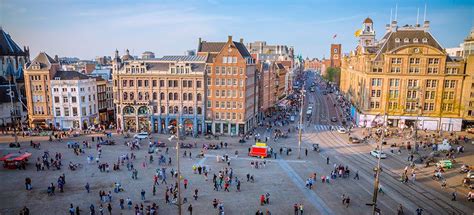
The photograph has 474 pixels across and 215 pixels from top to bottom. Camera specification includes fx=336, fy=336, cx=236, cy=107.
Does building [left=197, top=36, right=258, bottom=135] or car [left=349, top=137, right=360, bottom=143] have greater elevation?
building [left=197, top=36, right=258, bottom=135]

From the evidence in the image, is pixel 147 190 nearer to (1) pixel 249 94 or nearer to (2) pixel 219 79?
(2) pixel 219 79

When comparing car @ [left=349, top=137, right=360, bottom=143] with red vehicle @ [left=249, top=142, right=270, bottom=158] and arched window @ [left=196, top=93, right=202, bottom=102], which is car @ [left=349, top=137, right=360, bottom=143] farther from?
arched window @ [left=196, top=93, right=202, bottom=102]

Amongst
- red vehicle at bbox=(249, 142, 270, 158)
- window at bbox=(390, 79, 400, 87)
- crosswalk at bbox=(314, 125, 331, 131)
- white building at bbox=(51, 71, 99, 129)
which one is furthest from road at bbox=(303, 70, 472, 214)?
white building at bbox=(51, 71, 99, 129)

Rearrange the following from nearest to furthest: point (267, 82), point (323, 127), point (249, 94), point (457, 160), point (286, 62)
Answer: point (457, 160)
point (249, 94)
point (323, 127)
point (267, 82)
point (286, 62)

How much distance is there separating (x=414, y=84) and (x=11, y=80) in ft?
342

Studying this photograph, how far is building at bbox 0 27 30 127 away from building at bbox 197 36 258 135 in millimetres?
43575

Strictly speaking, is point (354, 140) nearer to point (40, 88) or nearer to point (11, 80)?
point (40, 88)

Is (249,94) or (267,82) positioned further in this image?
(267,82)

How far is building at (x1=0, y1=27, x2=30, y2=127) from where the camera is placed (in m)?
84.7

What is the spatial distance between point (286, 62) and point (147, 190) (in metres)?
138

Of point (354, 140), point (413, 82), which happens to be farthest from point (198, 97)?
point (413, 82)

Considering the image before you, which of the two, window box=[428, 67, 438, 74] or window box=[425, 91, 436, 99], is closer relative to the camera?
window box=[428, 67, 438, 74]

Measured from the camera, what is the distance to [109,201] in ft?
126

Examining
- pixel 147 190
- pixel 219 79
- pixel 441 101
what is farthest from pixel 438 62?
pixel 147 190
